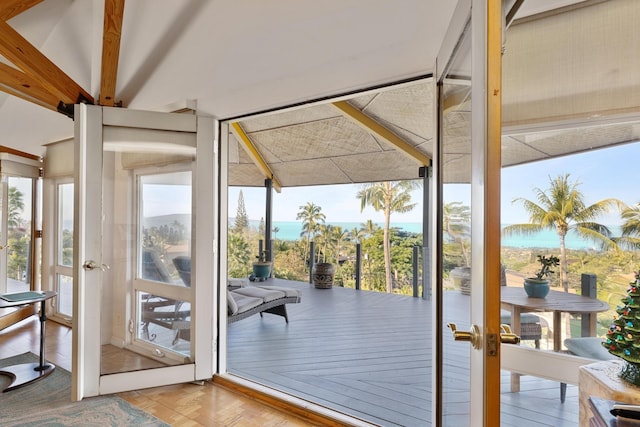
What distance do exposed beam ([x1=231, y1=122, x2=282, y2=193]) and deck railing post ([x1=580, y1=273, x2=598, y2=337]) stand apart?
5377 millimetres

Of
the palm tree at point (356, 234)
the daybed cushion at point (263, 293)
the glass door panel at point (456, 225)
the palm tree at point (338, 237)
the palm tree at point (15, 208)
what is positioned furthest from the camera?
the palm tree at point (356, 234)

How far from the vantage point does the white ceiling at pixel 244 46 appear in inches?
69.0

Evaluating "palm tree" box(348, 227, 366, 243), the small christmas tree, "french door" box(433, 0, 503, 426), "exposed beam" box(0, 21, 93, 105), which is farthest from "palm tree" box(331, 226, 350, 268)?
the small christmas tree

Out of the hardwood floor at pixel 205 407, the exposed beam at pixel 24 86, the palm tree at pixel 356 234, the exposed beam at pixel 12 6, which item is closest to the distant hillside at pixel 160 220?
the exposed beam at pixel 24 86

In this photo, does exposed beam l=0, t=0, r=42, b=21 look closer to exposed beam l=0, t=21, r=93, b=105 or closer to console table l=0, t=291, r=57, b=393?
exposed beam l=0, t=21, r=93, b=105

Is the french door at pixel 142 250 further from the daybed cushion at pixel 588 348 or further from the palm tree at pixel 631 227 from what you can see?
the palm tree at pixel 631 227

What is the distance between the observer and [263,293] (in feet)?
14.9

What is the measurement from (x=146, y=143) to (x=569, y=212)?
2.85 m

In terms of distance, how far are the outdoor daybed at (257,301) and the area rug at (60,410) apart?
53.4 inches

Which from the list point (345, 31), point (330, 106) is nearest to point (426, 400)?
point (345, 31)

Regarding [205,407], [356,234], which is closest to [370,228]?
[356,234]

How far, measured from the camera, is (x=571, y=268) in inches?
75.7

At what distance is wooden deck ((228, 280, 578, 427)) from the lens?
198 centimetres

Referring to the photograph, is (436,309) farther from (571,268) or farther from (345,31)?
(345,31)
